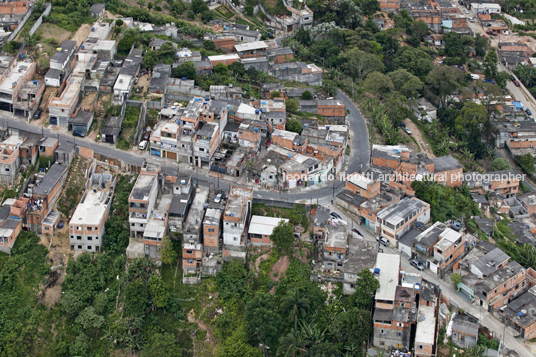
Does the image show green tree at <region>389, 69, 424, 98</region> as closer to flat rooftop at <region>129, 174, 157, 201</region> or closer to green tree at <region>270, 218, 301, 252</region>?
green tree at <region>270, 218, 301, 252</region>

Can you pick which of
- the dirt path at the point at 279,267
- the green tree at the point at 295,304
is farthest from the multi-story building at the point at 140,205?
the green tree at the point at 295,304

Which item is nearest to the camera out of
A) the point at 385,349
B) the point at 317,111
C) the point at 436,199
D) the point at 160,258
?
the point at 385,349

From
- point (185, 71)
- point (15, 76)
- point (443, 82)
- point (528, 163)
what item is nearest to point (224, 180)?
point (185, 71)

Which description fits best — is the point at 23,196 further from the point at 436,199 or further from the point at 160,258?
the point at 436,199

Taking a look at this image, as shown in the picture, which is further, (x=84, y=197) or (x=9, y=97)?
(x=9, y=97)

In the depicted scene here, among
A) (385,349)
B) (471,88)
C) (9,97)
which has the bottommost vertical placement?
(471,88)

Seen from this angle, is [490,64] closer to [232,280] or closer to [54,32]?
[54,32]

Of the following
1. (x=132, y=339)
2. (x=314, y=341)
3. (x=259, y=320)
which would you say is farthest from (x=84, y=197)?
(x=314, y=341)
